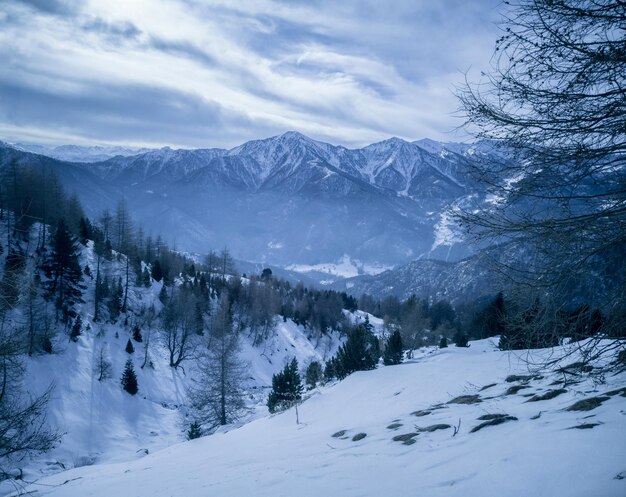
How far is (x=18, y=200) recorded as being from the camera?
40312 millimetres

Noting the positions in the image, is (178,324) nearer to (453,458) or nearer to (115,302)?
(115,302)

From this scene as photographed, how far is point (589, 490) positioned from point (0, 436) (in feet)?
33.6

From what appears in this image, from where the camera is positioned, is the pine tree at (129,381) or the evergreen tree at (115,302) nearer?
the pine tree at (129,381)

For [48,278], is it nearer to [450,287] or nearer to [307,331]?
[307,331]

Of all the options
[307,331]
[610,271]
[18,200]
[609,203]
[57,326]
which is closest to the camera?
[609,203]

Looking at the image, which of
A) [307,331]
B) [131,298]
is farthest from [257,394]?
[307,331]

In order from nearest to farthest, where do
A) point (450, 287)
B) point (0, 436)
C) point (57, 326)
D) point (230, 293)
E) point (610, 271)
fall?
point (610, 271) < point (0, 436) < point (57, 326) < point (230, 293) < point (450, 287)

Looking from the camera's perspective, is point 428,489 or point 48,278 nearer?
point 428,489

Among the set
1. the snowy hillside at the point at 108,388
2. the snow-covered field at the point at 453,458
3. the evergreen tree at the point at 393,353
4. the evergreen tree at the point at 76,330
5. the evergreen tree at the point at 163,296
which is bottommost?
the snowy hillside at the point at 108,388

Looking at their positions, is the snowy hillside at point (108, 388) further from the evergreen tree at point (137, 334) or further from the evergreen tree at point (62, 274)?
the evergreen tree at point (62, 274)

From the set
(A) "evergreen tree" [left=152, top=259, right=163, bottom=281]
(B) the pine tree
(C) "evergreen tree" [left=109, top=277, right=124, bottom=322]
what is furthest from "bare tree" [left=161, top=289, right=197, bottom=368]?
(A) "evergreen tree" [left=152, top=259, right=163, bottom=281]

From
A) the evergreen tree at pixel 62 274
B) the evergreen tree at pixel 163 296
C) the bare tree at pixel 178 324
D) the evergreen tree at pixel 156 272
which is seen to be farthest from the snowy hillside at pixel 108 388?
the evergreen tree at pixel 156 272

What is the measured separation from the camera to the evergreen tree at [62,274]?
115ft

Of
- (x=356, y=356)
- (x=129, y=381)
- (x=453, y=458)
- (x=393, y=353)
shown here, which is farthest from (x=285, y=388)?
(x=453, y=458)
